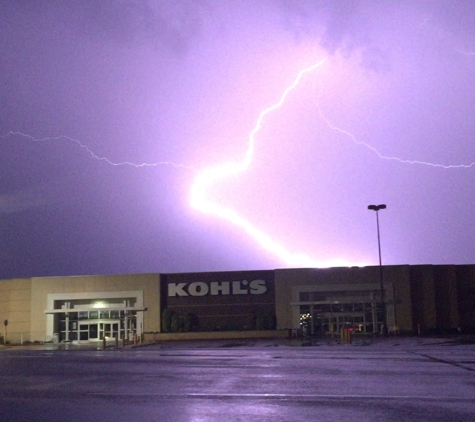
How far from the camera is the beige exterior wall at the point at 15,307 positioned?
52188 millimetres

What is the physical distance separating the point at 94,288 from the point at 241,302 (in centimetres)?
1188

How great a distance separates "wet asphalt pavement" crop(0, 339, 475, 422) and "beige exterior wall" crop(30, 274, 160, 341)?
28554mm

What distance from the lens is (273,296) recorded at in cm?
4962

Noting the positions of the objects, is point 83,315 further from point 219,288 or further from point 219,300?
point 219,288

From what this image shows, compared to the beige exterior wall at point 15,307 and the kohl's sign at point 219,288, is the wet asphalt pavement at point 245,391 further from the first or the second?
the beige exterior wall at point 15,307

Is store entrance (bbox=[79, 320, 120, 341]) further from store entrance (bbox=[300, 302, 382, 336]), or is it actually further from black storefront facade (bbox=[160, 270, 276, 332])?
store entrance (bbox=[300, 302, 382, 336])

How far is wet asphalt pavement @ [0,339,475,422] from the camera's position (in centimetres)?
1112

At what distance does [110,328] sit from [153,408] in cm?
4098

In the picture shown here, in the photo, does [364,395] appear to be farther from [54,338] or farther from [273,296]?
[54,338]

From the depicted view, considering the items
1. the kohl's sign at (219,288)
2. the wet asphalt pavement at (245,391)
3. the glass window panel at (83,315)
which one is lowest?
the wet asphalt pavement at (245,391)

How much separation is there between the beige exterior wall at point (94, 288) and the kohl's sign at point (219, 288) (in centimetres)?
166

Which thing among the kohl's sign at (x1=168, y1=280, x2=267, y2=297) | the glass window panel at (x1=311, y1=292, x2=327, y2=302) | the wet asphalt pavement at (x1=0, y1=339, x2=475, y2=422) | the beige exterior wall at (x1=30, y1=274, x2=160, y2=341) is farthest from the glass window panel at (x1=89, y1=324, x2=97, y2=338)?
the wet asphalt pavement at (x1=0, y1=339, x2=475, y2=422)

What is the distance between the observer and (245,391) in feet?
46.2

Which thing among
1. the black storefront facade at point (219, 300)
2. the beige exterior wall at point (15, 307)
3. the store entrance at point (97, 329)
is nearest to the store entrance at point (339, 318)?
the black storefront facade at point (219, 300)
